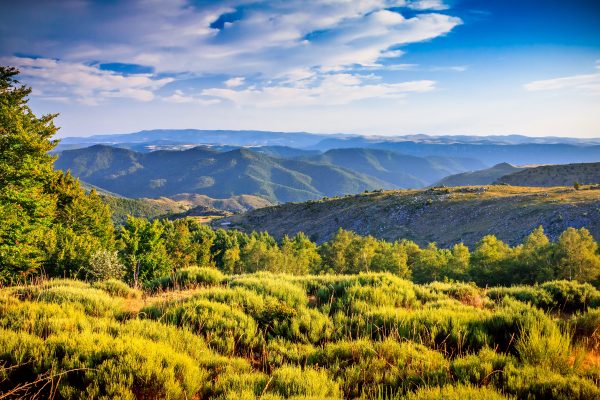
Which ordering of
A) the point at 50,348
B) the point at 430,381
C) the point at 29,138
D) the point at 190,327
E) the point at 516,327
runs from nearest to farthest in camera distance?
the point at 430,381 < the point at 50,348 < the point at 516,327 < the point at 190,327 < the point at 29,138

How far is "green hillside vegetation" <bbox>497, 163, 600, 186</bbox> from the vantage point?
109 metres

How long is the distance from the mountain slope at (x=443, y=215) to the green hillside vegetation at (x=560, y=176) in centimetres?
4844

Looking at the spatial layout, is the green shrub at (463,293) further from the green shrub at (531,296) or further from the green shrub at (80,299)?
the green shrub at (80,299)

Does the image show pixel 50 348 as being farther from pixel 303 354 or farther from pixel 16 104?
pixel 16 104

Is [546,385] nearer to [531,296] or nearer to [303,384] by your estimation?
[303,384]

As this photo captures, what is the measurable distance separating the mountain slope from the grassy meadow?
52.7m

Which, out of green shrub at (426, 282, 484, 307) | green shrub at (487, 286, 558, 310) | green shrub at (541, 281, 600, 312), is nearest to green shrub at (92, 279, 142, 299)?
green shrub at (426, 282, 484, 307)

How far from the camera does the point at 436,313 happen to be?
684 centimetres

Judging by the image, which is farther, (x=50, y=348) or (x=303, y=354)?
(x=303, y=354)

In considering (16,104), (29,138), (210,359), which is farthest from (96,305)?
(16,104)

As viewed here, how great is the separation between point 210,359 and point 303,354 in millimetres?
1479

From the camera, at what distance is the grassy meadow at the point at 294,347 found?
13.9 feet

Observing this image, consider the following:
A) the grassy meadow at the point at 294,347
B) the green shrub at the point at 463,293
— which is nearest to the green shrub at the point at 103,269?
the grassy meadow at the point at 294,347

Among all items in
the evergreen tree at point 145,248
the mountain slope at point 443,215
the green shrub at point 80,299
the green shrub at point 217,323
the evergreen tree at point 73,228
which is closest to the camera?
the green shrub at point 217,323
